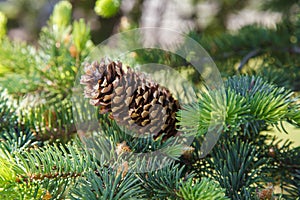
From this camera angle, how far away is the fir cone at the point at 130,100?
42 cm

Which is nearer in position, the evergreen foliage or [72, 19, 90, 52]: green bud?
the evergreen foliage

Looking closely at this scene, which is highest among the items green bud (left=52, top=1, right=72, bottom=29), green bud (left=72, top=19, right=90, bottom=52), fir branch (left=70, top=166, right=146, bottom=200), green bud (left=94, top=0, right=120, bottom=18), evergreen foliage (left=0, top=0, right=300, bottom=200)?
green bud (left=94, top=0, right=120, bottom=18)

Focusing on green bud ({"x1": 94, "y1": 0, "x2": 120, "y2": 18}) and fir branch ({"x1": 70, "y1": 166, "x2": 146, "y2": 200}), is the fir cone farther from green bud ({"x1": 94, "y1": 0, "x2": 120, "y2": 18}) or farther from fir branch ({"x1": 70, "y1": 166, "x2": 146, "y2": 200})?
green bud ({"x1": 94, "y1": 0, "x2": 120, "y2": 18})

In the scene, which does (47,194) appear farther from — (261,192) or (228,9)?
(228,9)

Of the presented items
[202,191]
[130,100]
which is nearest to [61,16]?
[130,100]

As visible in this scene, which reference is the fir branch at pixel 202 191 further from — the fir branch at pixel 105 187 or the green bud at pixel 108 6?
the green bud at pixel 108 6

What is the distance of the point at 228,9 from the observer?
1.16 meters

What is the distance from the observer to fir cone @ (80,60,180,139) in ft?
1.38

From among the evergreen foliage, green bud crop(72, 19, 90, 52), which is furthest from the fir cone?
green bud crop(72, 19, 90, 52)

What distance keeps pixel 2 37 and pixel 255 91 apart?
18.2 inches

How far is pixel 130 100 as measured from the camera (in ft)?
1.38

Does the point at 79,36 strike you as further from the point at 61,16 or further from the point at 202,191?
the point at 202,191

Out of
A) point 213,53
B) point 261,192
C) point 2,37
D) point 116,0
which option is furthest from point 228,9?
point 261,192

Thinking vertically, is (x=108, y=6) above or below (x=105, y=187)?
above
